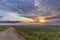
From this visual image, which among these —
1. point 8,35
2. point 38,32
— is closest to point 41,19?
point 38,32

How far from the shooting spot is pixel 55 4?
212 cm

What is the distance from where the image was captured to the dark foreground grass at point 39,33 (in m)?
2.10

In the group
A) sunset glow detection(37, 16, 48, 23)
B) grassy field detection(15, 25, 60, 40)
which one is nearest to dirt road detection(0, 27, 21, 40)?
grassy field detection(15, 25, 60, 40)

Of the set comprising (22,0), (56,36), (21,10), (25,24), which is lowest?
(56,36)

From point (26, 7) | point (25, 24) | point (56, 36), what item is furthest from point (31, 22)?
point (56, 36)

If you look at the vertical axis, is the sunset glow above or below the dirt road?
above

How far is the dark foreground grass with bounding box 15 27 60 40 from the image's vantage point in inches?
82.5

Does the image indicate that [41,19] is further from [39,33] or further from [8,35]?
[8,35]

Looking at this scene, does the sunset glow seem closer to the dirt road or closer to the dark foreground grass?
the dark foreground grass

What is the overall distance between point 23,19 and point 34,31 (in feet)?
0.72

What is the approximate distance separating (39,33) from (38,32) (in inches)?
0.7

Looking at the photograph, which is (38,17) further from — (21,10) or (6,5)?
(6,5)

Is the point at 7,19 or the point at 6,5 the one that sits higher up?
the point at 6,5

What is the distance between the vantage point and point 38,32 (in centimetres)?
212
